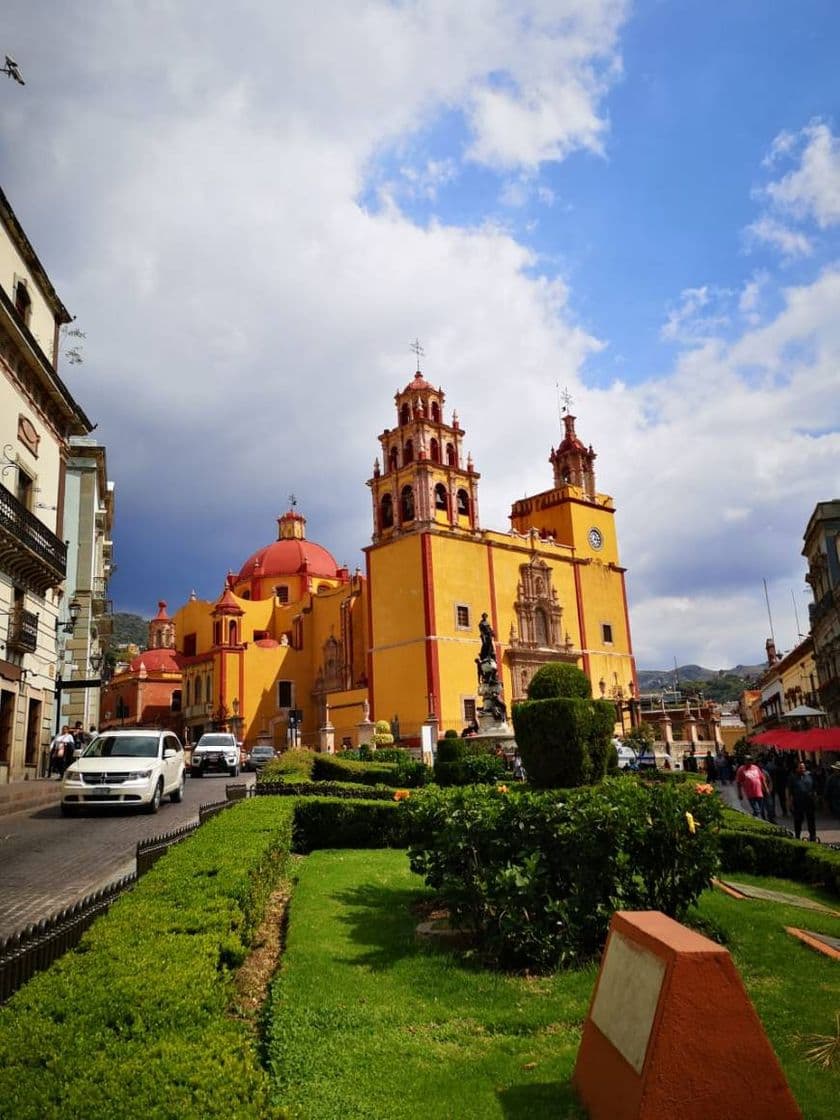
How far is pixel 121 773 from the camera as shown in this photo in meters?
13.3

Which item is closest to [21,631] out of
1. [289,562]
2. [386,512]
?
[386,512]

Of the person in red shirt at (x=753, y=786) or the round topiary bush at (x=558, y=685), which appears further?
the round topiary bush at (x=558, y=685)

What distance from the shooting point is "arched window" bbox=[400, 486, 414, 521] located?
41125 millimetres

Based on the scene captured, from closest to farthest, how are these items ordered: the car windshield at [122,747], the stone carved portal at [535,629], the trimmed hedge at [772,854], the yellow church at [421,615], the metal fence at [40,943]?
the metal fence at [40,943] < the trimmed hedge at [772,854] < the car windshield at [122,747] < the yellow church at [421,615] < the stone carved portal at [535,629]

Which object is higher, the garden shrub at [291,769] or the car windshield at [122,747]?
the car windshield at [122,747]

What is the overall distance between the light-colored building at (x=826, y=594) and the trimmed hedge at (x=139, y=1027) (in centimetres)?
2878

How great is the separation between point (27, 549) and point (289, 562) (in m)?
36.2

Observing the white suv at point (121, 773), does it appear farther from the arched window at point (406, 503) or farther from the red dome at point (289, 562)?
the red dome at point (289, 562)

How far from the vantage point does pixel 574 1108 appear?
3529 mm

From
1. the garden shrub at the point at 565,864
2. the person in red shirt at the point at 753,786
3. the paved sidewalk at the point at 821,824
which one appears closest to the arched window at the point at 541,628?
the paved sidewalk at the point at 821,824

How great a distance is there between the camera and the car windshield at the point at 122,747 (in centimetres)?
1425

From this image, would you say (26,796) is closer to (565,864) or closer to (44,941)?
(565,864)

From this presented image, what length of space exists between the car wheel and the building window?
36.1 ft

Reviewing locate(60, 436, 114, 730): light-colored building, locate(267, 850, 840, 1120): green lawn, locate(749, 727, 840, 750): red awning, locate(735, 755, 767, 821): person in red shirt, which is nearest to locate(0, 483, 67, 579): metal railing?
locate(60, 436, 114, 730): light-colored building
